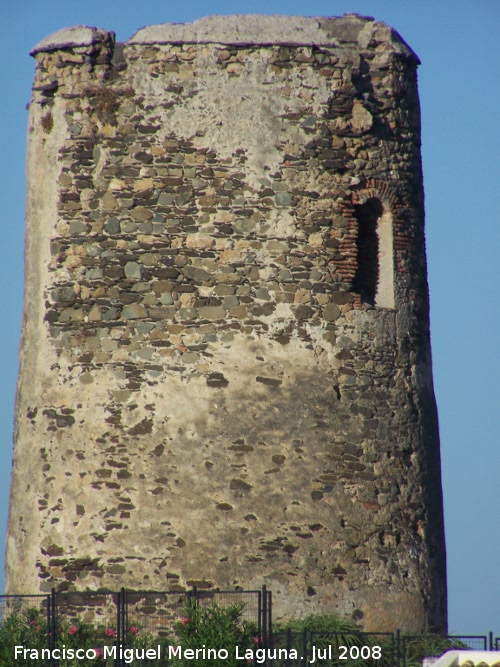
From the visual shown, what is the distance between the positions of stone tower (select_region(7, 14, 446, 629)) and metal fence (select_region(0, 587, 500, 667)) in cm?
19

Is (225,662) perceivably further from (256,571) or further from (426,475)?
(426,475)

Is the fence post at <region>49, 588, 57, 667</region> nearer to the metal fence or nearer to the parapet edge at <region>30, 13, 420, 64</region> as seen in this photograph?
the metal fence

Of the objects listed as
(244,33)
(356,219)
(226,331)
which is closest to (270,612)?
(226,331)

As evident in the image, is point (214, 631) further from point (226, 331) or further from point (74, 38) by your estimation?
point (74, 38)

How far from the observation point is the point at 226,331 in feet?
54.4

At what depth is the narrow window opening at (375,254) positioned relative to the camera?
17375 mm

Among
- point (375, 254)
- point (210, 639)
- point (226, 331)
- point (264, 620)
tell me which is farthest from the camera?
point (375, 254)

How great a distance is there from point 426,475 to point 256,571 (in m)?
2.19

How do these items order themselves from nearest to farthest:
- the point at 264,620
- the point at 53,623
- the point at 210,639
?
the point at 210,639, the point at 264,620, the point at 53,623

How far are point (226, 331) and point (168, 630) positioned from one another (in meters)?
2.93

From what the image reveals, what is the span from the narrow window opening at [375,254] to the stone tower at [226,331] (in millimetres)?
23

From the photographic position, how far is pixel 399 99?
17672 millimetres

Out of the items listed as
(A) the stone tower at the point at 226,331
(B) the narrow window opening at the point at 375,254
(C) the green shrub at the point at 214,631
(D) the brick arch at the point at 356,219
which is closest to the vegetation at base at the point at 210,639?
(C) the green shrub at the point at 214,631

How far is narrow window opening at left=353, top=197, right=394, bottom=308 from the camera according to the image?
57.0 feet
